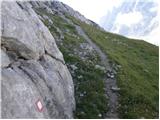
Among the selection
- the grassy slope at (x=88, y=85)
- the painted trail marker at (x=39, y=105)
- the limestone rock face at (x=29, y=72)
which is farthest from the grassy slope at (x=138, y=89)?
the painted trail marker at (x=39, y=105)

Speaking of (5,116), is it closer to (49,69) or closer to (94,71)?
(49,69)

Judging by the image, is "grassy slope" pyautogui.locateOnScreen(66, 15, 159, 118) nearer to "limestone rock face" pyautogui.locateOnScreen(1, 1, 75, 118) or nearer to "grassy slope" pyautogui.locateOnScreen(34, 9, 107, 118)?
"grassy slope" pyautogui.locateOnScreen(34, 9, 107, 118)

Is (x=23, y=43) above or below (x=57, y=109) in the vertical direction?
above

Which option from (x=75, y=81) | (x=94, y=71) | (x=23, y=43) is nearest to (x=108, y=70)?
(x=94, y=71)

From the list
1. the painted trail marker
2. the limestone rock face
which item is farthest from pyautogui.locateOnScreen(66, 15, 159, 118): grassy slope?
the painted trail marker

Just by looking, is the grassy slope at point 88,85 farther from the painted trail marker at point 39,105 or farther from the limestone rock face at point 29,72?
the painted trail marker at point 39,105

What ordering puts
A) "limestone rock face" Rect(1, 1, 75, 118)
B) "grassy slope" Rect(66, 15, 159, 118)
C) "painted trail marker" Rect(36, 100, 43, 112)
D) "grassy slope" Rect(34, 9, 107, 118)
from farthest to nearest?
1. "grassy slope" Rect(66, 15, 159, 118)
2. "grassy slope" Rect(34, 9, 107, 118)
3. "painted trail marker" Rect(36, 100, 43, 112)
4. "limestone rock face" Rect(1, 1, 75, 118)

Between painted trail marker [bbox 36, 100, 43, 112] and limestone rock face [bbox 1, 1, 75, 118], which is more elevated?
limestone rock face [bbox 1, 1, 75, 118]

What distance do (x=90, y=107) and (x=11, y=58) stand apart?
8.76 m

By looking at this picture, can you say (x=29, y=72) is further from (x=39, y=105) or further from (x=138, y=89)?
(x=138, y=89)

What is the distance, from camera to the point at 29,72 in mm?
25234

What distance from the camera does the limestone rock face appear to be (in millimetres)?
22297

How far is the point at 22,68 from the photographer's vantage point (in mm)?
25125

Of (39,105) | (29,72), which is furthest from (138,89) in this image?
(39,105)
